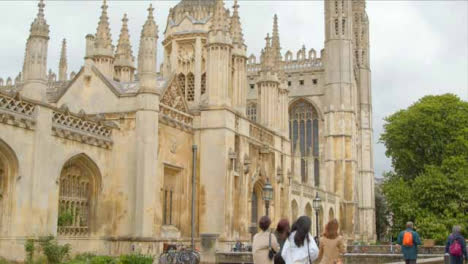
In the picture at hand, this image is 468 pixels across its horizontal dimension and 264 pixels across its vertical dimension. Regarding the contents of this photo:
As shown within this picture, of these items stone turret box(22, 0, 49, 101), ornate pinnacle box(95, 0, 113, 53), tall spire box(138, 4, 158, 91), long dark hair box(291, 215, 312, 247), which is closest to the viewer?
long dark hair box(291, 215, 312, 247)

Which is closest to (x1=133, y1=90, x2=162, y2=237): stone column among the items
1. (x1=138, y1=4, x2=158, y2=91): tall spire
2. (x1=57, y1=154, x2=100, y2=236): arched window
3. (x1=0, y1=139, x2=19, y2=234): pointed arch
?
(x1=138, y1=4, x2=158, y2=91): tall spire

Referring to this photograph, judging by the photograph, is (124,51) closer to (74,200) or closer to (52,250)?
(74,200)

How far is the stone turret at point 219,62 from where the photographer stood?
81.1 feet

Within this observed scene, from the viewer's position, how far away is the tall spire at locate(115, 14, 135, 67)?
27406mm

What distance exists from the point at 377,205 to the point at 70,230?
61.8 m

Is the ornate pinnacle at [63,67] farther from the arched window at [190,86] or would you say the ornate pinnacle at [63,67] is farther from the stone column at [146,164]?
the stone column at [146,164]

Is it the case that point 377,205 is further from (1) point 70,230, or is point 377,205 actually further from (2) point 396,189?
(1) point 70,230

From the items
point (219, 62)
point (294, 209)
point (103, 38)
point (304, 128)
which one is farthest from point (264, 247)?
point (304, 128)

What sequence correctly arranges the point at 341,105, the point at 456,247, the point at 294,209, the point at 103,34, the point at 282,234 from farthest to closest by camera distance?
the point at 341,105, the point at 294,209, the point at 103,34, the point at 456,247, the point at 282,234

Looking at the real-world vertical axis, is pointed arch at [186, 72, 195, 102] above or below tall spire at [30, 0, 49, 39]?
above

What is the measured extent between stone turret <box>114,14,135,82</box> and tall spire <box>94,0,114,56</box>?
1.11 m

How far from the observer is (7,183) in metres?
16.8

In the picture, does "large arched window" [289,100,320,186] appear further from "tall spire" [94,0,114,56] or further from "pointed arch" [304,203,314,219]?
"tall spire" [94,0,114,56]

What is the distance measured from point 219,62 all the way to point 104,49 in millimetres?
5087
